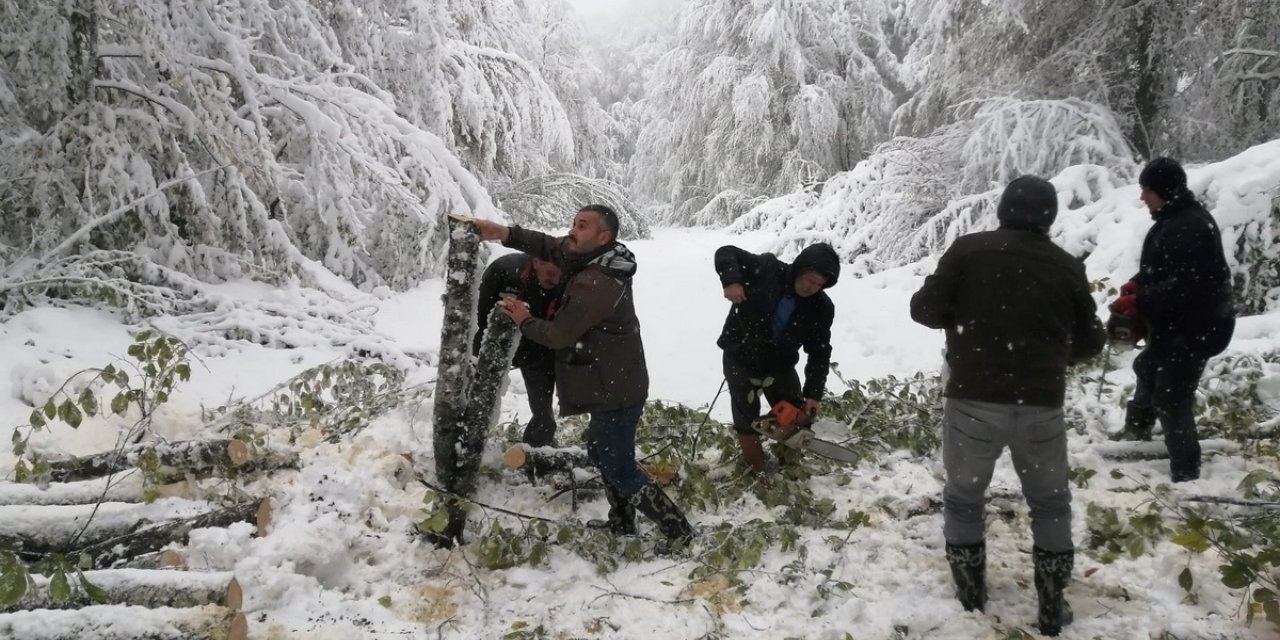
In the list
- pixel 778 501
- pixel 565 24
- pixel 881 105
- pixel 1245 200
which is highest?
pixel 565 24

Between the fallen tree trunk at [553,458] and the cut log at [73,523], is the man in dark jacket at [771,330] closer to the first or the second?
the fallen tree trunk at [553,458]

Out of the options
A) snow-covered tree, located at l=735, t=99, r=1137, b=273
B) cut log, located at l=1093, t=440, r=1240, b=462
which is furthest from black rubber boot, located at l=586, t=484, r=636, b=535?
snow-covered tree, located at l=735, t=99, r=1137, b=273

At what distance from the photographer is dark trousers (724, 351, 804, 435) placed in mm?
3758

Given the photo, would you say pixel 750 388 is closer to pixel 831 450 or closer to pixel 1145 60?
pixel 831 450

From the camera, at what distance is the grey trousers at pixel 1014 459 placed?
2344mm

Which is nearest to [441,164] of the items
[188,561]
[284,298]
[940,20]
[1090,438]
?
[284,298]

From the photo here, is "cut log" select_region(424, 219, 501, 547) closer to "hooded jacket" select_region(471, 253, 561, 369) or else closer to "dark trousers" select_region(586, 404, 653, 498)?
"hooded jacket" select_region(471, 253, 561, 369)

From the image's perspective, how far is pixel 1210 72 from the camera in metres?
7.82

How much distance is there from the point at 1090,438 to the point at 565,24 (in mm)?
16757

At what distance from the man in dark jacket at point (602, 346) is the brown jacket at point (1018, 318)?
1.24 metres

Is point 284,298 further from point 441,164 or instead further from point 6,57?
point 6,57

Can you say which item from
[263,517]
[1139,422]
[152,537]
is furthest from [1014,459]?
[152,537]

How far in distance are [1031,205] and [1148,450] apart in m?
2.37

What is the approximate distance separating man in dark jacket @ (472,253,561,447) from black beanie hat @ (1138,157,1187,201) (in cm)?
290
